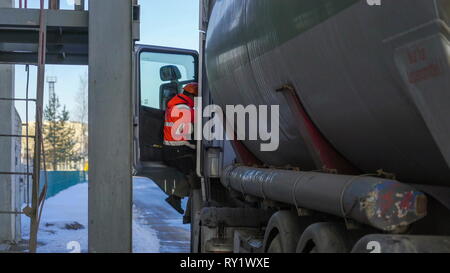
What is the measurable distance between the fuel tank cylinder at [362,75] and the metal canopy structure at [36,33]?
6.11ft

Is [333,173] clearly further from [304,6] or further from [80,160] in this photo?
[80,160]

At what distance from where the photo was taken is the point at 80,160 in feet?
249

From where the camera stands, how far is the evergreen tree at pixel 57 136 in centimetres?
7081

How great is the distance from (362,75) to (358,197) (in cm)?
65

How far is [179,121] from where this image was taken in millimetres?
8797

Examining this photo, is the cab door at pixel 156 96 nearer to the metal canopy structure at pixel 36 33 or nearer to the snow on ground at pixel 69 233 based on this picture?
the snow on ground at pixel 69 233

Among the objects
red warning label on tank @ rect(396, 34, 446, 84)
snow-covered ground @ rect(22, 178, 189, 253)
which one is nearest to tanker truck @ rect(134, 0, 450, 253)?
red warning label on tank @ rect(396, 34, 446, 84)

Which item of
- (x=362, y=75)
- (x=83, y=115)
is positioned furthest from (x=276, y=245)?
(x=83, y=115)

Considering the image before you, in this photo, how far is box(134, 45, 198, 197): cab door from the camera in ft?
30.9

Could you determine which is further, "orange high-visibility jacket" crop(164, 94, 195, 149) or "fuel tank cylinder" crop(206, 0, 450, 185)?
"orange high-visibility jacket" crop(164, 94, 195, 149)

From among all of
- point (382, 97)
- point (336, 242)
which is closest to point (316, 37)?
point (382, 97)

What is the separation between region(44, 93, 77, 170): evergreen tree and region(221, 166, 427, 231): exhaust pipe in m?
67.5

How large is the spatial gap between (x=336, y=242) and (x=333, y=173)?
480mm

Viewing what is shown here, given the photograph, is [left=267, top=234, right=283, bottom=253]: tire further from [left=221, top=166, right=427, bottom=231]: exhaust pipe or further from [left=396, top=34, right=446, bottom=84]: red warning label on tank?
[left=396, top=34, right=446, bottom=84]: red warning label on tank
